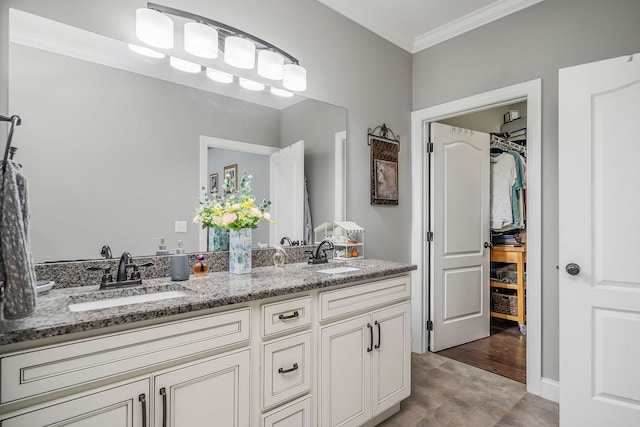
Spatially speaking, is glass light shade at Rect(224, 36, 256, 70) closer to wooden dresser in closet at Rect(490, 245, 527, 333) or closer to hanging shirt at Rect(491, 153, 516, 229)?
hanging shirt at Rect(491, 153, 516, 229)

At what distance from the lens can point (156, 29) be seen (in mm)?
1641

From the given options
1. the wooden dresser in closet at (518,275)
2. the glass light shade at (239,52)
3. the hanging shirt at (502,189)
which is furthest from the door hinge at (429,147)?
the glass light shade at (239,52)

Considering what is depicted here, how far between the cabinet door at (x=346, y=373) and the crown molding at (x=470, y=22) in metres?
2.45

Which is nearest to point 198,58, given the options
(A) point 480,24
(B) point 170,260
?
(B) point 170,260

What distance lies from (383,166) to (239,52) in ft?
4.84

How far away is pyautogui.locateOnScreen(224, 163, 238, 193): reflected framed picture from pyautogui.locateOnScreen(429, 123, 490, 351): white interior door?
1.87 metres

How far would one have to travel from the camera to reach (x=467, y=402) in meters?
2.28

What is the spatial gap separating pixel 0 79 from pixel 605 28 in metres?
3.20

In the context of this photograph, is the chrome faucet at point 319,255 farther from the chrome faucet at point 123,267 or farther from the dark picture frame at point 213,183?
the chrome faucet at point 123,267

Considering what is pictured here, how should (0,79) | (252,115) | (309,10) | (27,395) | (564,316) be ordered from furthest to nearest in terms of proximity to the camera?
(309,10) → (252,115) → (564,316) → (0,79) → (27,395)

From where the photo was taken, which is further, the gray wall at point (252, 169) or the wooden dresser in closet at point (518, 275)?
the wooden dresser in closet at point (518, 275)

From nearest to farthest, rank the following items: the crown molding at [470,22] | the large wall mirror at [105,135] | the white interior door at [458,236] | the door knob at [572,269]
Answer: the large wall mirror at [105,135], the door knob at [572,269], the crown molding at [470,22], the white interior door at [458,236]

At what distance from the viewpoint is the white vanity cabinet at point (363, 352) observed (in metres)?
1.68

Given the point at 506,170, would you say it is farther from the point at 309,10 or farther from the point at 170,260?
the point at 170,260
